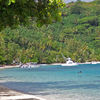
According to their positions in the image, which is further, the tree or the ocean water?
the ocean water

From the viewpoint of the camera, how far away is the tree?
15.5 meters

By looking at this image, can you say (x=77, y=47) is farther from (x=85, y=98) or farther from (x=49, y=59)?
(x=85, y=98)

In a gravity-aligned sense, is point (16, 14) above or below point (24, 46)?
above

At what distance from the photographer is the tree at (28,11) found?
15.5 m

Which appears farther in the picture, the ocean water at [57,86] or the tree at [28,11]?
the ocean water at [57,86]

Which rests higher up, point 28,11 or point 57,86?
point 28,11

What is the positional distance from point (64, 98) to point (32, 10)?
11998 millimetres

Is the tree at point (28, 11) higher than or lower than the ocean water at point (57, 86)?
higher

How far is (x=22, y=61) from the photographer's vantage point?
6073 inches

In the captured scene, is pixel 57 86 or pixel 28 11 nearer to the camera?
pixel 28 11

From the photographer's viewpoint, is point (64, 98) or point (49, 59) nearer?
point (64, 98)

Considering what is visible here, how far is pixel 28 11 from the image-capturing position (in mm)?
16062

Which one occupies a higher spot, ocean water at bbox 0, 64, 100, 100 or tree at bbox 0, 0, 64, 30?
tree at bbox 0, 0, 64, 30

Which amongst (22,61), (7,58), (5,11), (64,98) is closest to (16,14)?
(5,11)
